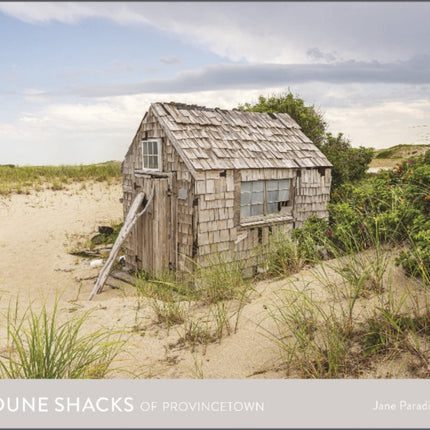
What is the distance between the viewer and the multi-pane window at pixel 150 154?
10191 mm

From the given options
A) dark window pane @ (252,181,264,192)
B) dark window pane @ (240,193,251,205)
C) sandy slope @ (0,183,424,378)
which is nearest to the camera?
sandy slope @ (0,183,424,378)

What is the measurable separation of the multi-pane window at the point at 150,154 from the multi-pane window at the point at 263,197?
2.27 metres

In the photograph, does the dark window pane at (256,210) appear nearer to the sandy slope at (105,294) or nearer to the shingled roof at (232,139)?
the shingled roof at (232,139)

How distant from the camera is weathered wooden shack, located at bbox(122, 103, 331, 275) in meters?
9.22

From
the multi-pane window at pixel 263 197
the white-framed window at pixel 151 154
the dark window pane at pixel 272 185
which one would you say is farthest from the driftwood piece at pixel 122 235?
the dark window pane at pixel 272 185

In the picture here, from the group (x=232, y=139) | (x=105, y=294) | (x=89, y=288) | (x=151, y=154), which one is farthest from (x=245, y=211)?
(x=89, y=288)

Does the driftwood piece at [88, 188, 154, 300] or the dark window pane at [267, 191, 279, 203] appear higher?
the dark window pane at [267, 191, 279, 203]

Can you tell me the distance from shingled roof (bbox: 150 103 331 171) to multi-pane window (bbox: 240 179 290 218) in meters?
0.48

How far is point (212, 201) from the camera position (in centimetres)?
926

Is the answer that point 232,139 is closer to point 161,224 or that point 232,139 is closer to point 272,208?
point 272,208

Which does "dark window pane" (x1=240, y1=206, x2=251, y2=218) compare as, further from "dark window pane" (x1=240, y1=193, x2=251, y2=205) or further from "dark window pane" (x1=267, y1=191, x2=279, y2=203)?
"dark window pane" (x1=267, y1=191, x2=279, y2=203)

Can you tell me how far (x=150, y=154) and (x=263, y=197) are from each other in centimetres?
308

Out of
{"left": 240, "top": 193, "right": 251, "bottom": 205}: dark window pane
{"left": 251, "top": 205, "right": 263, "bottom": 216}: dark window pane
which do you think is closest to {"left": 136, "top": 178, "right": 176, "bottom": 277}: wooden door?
{"left": 240, "top": 193, "right": 251, "bottom": 205}: dark window pane

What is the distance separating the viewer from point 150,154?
10.4 meters
